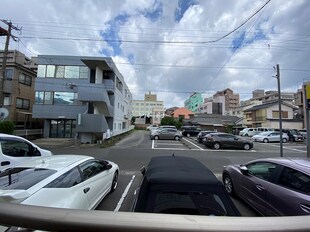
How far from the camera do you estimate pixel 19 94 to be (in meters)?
24.8

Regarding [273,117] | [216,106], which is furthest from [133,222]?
[216,106]

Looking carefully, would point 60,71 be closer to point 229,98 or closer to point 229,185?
point 229,185

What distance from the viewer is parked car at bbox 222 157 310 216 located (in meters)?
3.38

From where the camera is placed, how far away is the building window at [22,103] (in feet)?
80.9

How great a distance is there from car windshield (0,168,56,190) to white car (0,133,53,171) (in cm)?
233

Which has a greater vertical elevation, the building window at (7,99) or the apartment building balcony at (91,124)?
the building window at (7,99)

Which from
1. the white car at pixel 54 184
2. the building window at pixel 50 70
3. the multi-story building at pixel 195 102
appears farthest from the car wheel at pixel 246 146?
the multi-story building at pixel 195 102

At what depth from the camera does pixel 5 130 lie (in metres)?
15.6

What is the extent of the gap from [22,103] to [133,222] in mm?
29924

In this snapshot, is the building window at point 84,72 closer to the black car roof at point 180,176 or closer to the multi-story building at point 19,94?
the multi-story building at point 19,94

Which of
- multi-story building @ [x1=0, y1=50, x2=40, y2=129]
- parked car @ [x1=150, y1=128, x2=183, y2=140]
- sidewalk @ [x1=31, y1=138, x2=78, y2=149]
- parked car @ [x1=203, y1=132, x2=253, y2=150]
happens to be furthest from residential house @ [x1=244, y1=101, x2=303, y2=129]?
multi-story building @ [x1=0, y1=50, x2=40, y2=129]

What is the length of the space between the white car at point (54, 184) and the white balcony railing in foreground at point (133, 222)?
2.35 metres

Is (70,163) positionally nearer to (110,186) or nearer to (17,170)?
(17,170)

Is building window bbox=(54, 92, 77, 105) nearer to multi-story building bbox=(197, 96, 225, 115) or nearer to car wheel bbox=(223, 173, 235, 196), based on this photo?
car wheel bbox=(223, 173, 235, 196)
